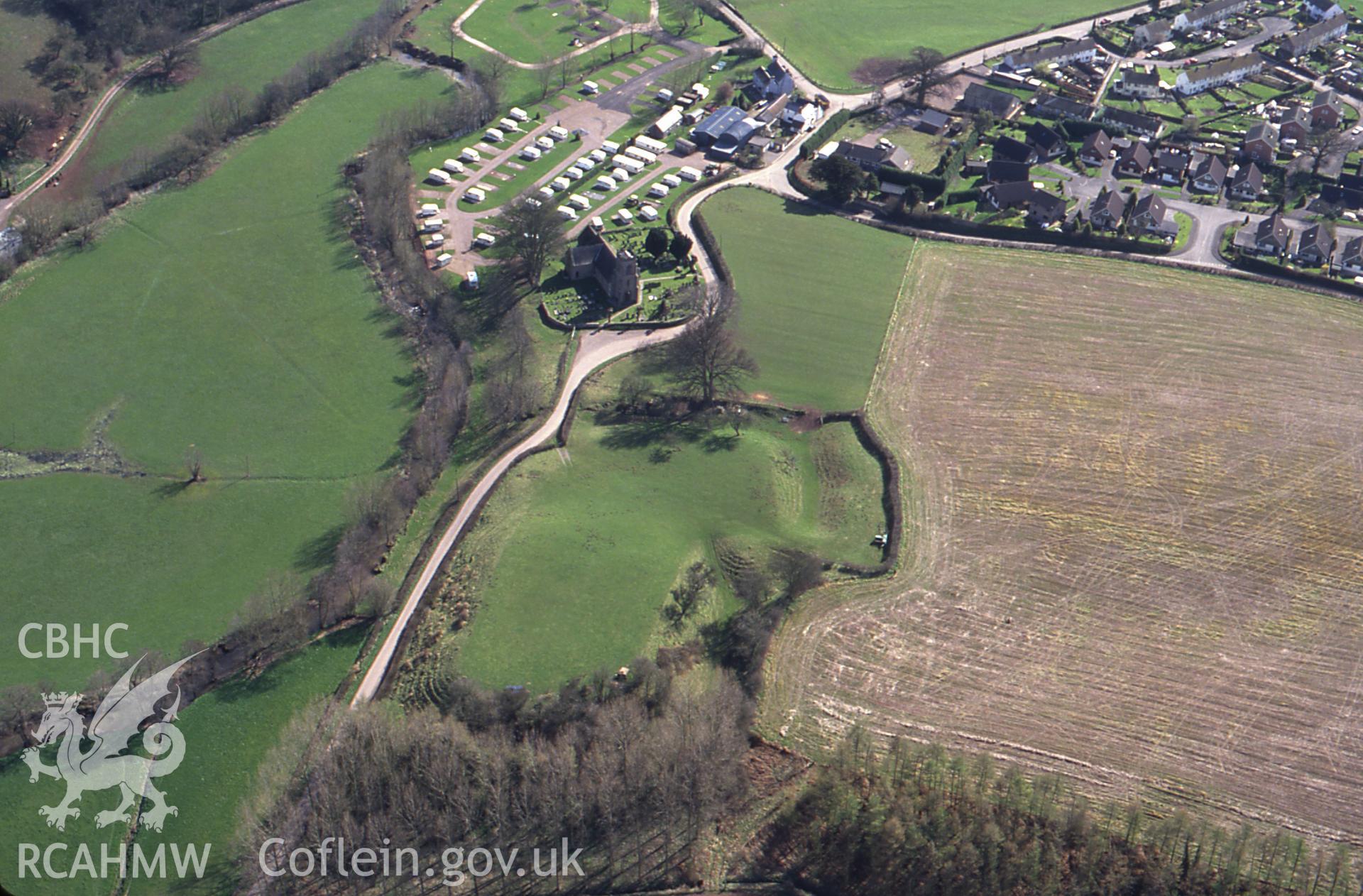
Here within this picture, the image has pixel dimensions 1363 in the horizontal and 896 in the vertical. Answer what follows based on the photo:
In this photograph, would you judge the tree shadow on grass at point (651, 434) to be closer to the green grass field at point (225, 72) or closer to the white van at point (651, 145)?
the white van at point (651, 145)

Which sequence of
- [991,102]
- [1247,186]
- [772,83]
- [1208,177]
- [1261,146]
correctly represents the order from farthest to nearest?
1. [772,83]
2. [991,102]
3. [1261,146]
4. [1208,177]
5. [1247,186]

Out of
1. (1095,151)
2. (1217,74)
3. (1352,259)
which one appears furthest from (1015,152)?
(1217,74)

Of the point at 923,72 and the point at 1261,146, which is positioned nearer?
the point at 1261,146

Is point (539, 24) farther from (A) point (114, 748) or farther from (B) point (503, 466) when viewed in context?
(A) point (114, 748)

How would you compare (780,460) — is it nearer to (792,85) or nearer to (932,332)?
(932,332)

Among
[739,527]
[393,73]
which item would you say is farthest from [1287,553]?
[393,73]

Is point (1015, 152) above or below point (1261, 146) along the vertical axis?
below

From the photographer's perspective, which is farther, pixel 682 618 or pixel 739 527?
pixel 739 527

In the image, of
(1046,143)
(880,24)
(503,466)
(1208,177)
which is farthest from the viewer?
(880,24)
